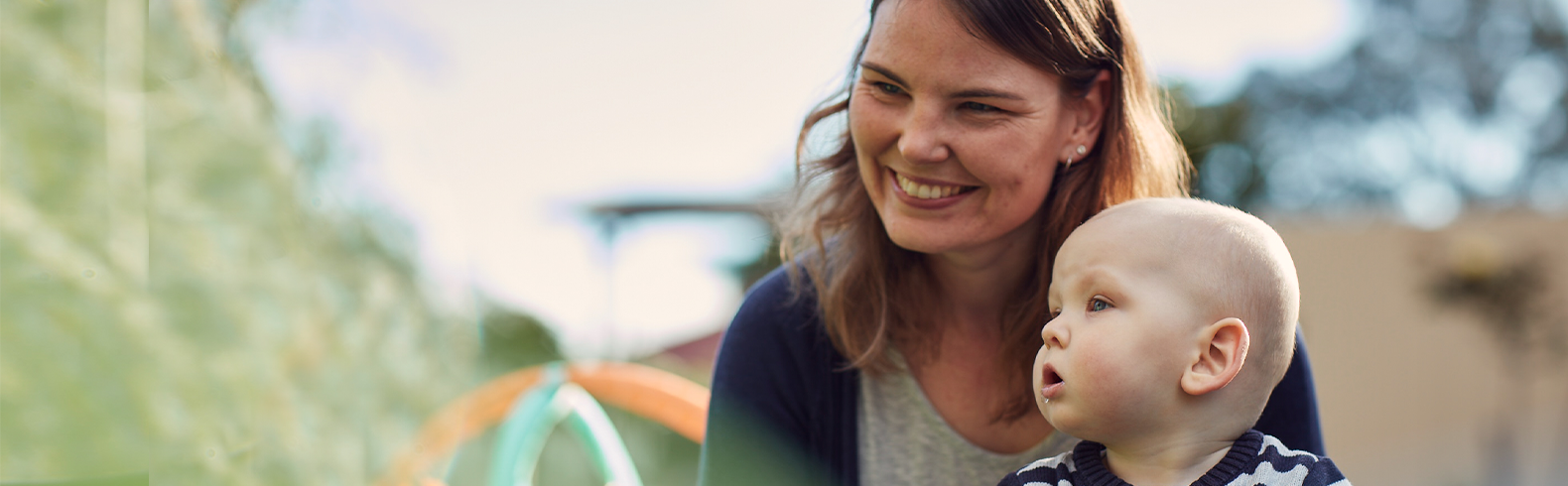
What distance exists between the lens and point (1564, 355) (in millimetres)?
7969

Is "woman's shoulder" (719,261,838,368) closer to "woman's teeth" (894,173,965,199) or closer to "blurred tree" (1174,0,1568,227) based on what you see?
"woman's teeth" (894,173,965,199)

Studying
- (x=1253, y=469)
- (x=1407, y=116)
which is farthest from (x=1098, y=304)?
(x=1407, y=116)

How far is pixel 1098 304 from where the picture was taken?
3.39ft

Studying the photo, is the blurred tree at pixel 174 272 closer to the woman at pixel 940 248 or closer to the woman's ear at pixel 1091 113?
the woman at pixel 940 248

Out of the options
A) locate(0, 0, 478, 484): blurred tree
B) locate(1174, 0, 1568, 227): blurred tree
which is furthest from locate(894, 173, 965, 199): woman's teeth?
locate(1174, 0, 1568, 227): blurred tree

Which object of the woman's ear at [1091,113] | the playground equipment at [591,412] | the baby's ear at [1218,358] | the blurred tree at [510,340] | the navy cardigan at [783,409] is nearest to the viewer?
the blurred tree at [510,340]

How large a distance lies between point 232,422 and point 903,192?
3.43 feet

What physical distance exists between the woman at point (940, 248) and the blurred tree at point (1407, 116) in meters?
11.3

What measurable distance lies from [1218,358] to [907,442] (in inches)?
26.5

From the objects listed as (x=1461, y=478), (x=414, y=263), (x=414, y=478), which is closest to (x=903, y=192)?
(x=414, y=478)

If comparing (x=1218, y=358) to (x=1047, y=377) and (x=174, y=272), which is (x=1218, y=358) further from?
(x=174, y=272)

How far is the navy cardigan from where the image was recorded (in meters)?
1.60

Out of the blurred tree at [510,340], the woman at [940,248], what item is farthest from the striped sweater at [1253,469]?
the blurred tree at [510,340]

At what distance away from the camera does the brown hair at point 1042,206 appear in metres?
1.37
